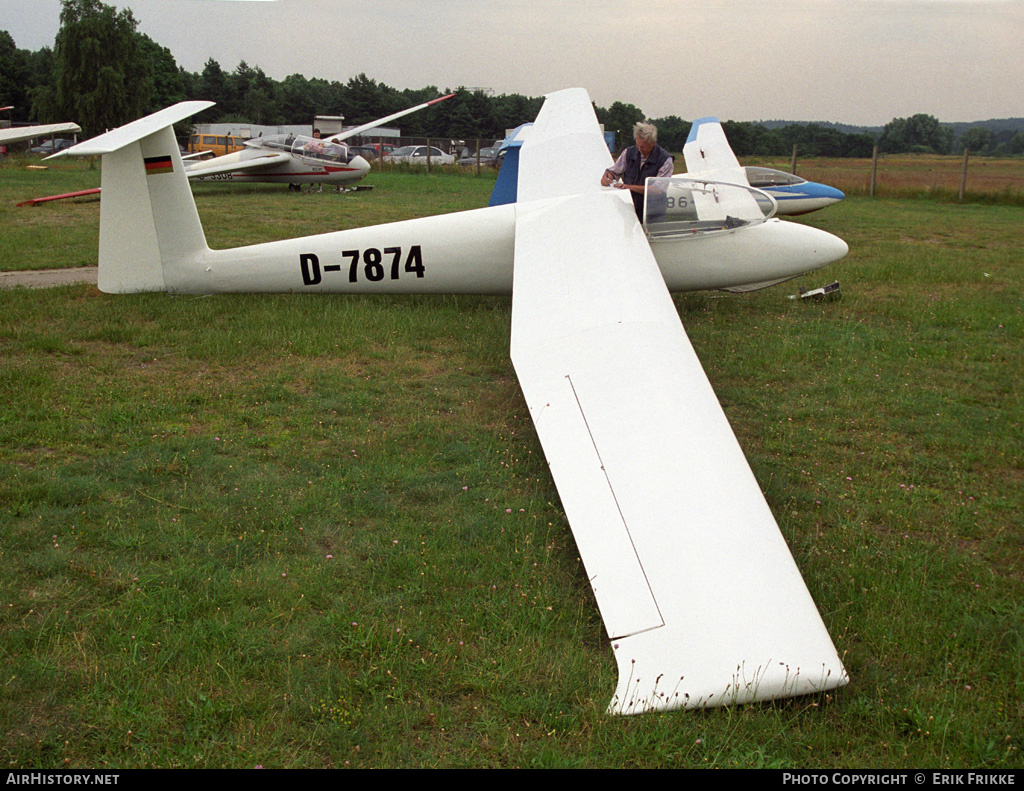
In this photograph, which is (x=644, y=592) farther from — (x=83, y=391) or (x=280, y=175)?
(x=280, y=175)

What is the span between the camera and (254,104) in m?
89.8

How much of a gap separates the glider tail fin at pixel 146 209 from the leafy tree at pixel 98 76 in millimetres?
47422

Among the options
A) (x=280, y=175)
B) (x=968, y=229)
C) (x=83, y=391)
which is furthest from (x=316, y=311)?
(x=280, y=175)

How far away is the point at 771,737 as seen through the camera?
2.97 metres

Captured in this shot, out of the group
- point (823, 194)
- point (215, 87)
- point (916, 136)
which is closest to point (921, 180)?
point (823, 194)

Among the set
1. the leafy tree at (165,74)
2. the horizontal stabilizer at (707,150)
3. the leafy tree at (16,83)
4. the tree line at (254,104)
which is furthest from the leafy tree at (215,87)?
the horizontal stabilizer at (707,150)

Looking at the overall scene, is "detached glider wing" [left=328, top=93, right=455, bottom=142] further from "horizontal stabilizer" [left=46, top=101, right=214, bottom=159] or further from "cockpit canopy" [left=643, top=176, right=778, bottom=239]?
"cockpit canopy" [left=643, top=176, right=778, bottom=239]

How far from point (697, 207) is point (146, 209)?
618cm

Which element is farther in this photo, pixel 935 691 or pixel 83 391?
pixel 83 391

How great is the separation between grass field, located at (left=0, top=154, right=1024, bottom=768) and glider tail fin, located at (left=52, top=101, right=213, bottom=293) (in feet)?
1.31

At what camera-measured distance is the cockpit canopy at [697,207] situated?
8.57m

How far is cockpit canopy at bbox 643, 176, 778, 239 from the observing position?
28.1ft

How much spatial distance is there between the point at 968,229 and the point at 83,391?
62.5 ft

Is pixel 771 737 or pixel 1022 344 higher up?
pixel 1022 344
